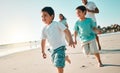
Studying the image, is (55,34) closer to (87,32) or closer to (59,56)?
(59,56)

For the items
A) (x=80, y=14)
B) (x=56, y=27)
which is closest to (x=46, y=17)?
(x=56, y=27)

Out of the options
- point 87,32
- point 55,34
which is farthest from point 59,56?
point 87,32

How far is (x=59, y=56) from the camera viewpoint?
5.15 metres

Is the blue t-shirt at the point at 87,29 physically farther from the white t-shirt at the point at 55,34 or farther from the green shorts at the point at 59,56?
the green shorts at the point at 59,56

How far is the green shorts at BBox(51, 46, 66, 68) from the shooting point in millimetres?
5074

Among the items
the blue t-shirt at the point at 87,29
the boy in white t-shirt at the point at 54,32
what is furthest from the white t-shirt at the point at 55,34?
the blue t-shirt at the point at 87,29

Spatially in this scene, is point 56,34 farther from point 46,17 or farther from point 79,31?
point 79,31

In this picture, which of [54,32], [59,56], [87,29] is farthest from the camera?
[87,29]

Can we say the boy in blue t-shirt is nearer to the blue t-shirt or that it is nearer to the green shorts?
the blue t-shirt

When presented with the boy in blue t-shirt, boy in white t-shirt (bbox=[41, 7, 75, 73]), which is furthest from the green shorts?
the boy in blue t-shirt

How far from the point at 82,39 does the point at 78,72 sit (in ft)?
3.80

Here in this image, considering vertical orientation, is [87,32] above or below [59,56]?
above

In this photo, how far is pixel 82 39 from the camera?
6812 mm

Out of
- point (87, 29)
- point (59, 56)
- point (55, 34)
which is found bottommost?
point (59, 56)
